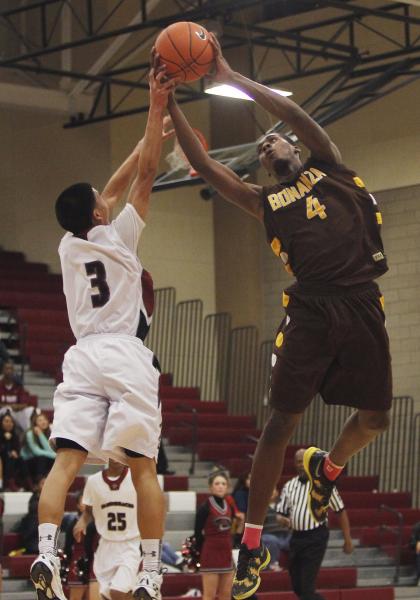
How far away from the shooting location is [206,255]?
21406mm

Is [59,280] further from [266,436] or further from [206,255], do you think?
[266,436]

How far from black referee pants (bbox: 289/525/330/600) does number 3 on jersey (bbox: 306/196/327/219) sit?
22.7ft

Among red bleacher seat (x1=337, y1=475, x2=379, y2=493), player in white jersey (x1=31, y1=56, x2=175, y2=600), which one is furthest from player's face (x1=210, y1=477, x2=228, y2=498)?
player in white jersey (x1=31, y1=56, x2=175, y2=600)

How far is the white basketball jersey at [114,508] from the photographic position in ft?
36.2

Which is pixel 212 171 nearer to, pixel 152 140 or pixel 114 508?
pixel 152 140

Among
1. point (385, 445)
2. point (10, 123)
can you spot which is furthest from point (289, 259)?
point (10, 123)

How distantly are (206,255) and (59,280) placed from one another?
103 inches

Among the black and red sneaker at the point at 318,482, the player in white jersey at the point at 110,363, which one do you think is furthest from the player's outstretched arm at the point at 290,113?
the black and red sneaker at the point at 318,482

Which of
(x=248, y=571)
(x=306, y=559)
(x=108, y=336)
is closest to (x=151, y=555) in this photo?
(x=248, y=571)

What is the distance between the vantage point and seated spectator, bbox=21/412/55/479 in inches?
576

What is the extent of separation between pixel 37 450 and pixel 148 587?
9.20m

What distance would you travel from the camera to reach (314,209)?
5.83 metres

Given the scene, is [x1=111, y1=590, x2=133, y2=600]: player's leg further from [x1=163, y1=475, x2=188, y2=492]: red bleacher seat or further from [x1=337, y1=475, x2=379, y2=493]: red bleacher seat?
[x1=337, y1=475, x2=379, y2=493]: red bleacher seat

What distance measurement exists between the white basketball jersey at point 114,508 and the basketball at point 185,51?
5673mm
